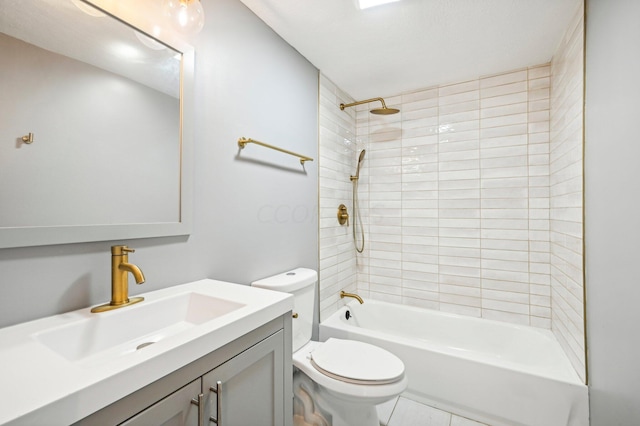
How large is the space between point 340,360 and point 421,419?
2.54ft

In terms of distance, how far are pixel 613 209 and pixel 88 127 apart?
2007 millimetres

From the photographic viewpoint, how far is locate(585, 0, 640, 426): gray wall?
1011mm

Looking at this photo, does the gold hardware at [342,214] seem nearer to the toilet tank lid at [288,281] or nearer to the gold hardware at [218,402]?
the toilet tank lid at [288,281]

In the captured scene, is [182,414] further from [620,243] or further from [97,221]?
[620,243]

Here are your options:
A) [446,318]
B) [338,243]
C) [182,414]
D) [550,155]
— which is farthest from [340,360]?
[550,155]

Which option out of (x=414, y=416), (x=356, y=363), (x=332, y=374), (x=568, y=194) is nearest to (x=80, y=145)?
(x=332, y=374)

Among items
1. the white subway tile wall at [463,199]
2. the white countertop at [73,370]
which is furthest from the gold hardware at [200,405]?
the white subway tile wall at [463,199]

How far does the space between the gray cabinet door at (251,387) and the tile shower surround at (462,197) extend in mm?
1254

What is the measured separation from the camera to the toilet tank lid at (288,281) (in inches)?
60.2

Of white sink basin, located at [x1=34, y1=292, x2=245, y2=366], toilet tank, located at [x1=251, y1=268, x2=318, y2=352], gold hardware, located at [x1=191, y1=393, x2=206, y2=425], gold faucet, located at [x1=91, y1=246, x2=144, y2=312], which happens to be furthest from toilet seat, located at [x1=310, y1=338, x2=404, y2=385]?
gold faucet, located at [x1=91, y1=246, x2=144, y2=312]

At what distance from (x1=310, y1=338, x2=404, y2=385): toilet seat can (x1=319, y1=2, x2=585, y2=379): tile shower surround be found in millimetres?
636

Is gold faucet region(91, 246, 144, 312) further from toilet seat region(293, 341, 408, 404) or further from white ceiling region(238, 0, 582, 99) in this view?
white ceiling region(238, 0, 582, 99)

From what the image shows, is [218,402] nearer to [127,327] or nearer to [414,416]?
[127,327]

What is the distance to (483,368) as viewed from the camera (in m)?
1.70
